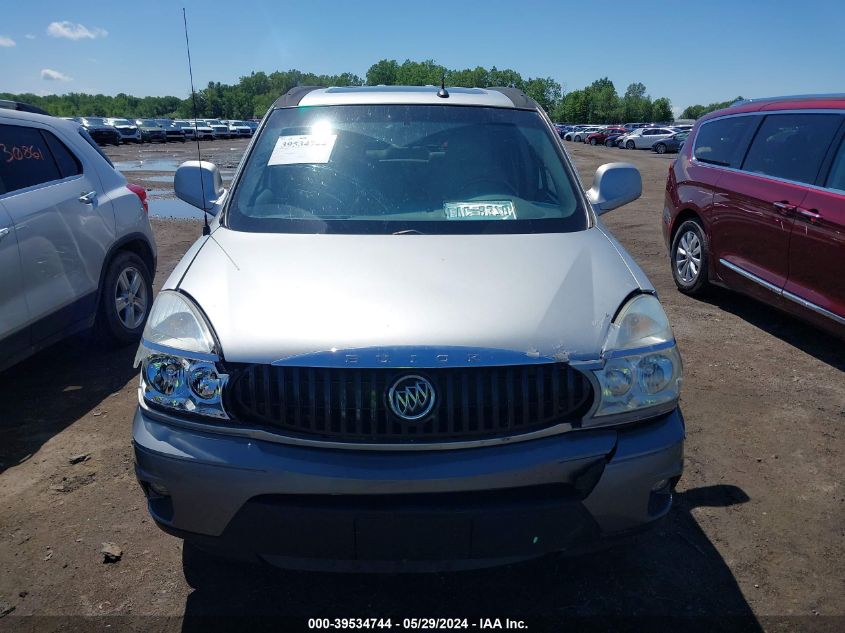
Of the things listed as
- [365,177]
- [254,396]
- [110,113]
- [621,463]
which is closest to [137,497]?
[254,396]

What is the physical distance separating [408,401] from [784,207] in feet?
14.3

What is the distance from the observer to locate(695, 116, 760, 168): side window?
6289 millimetres

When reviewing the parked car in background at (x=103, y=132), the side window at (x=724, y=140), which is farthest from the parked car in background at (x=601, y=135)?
the side window at (x=724, y=140)

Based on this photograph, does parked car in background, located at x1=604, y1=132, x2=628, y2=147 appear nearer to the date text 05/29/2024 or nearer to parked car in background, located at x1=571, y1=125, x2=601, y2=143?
parked car in background, located at x1=571, y1=125, x2=601, y2=143

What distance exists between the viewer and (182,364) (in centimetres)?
228

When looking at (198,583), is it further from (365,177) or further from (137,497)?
(365,177)

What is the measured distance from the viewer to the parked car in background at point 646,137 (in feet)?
164

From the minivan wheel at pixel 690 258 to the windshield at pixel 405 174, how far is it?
3.55m

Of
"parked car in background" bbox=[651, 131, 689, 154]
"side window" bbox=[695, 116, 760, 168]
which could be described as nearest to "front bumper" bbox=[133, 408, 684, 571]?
"side window" bbox=[695, 116, 760, 168]

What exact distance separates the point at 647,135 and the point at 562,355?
2111 inches

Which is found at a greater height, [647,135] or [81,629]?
[81,629]

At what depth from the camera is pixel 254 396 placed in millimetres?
2189

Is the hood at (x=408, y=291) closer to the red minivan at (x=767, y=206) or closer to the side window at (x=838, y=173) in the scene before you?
the red minivan at (x=767, y=206)

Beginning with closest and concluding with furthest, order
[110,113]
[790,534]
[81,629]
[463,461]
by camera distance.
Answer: [463,461], [81,629], [790,534], [110,113]
